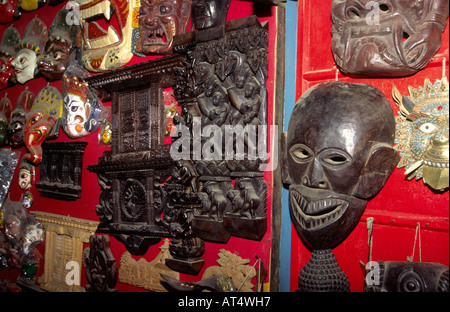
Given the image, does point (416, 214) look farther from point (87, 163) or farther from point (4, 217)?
point (4, 217)

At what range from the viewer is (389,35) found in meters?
1.63

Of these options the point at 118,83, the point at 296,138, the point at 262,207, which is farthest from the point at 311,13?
the point at 118,83

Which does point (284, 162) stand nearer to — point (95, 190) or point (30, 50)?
point (95, 190)

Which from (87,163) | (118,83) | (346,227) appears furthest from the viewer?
(87,163)

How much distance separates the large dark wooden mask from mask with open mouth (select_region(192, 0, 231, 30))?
2.11 feet

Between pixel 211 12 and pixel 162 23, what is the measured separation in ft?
1.21

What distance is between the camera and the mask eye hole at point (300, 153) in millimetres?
1690

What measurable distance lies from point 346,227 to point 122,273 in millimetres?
1518

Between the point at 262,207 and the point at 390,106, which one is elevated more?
the point at 390,106

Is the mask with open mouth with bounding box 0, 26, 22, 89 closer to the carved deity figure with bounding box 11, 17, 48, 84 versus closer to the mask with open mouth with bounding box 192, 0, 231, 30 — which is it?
the carved deity figure with bounding box 11, 17, 48, 84

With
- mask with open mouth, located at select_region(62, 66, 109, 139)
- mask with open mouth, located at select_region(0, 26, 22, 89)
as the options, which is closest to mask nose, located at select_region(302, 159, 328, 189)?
mask with open mouth, located at select_region(62, 66, 109, 139)

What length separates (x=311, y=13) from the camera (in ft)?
6.68

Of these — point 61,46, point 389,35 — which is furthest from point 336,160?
point 61,46

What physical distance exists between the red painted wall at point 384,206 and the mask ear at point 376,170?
0.12m
